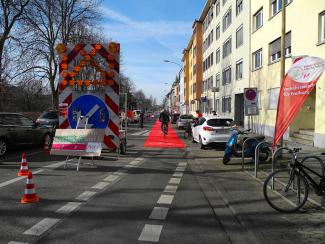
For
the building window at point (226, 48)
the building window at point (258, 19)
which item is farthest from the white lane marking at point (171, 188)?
the building window at point (226, 48)

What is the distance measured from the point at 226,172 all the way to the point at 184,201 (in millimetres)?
4053

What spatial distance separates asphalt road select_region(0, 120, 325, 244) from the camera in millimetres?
5316

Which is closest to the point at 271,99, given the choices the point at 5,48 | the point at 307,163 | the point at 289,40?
the point at 289,40

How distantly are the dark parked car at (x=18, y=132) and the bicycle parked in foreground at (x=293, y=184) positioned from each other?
1006cm

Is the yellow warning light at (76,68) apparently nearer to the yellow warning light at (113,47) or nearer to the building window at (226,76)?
the yellow warning light at (113,47)

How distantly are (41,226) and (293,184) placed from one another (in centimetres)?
403

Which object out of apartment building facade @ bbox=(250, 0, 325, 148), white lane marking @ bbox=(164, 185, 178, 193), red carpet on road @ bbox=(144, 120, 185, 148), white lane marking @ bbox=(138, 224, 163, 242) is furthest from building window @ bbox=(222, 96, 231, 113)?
white lane marking @ bbox=(138, 224, 163, 242)

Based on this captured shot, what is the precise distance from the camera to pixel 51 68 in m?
41.6

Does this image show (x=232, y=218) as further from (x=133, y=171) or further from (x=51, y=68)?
(x=51, y=68)

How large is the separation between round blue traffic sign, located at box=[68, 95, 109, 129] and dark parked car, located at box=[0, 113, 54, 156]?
146 inches

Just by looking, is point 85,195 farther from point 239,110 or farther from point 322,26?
point 239,110

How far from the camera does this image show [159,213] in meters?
6.49

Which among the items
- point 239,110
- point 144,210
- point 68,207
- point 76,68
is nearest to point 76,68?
point 76,68

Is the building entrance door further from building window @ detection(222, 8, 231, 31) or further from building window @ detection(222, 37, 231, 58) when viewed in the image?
Result: building window @ detection(222, 8, 231, 31)
